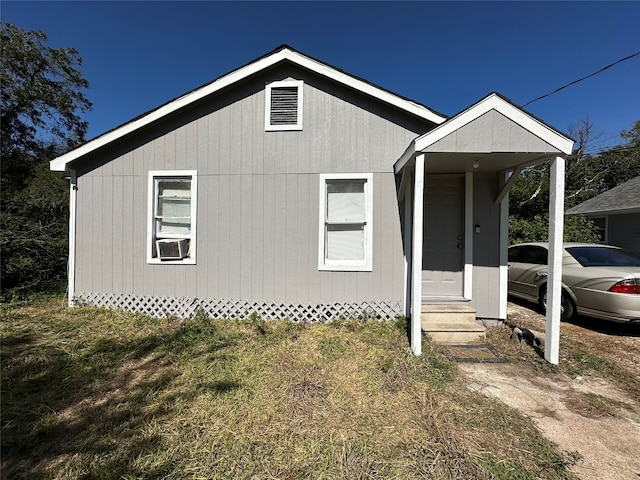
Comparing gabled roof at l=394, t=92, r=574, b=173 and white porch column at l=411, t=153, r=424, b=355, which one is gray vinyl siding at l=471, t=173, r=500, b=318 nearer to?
gabled roof at l=394, t=92, r=574, b=173

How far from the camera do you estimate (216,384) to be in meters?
3.04

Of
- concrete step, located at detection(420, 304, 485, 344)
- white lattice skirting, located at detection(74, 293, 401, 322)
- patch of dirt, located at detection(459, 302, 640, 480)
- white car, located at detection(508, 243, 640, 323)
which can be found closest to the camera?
patch of dirt, located at detection(459, 302, 640, 480)

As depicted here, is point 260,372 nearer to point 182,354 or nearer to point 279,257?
point 182,354

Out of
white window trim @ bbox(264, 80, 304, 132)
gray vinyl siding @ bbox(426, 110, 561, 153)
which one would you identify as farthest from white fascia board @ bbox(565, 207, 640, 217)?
white window trim @ bbox(264, 80, 304, 132)

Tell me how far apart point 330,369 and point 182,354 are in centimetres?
196

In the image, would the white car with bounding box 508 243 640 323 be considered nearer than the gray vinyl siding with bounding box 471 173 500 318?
Yes

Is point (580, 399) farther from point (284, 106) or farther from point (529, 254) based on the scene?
point (284, 106)

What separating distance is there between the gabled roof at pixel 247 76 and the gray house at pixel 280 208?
0.06ft

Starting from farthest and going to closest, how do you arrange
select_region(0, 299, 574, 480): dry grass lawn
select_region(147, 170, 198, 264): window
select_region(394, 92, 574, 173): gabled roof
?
select_region(147, 170, 198, 264): window < select_region(394, 92, 574, 173): gabled roof < select_region(0, 299, 574, 480): dry grass lawn

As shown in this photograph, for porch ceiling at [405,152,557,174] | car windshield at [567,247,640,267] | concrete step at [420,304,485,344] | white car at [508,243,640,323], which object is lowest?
concrete step at [420,304,485,344]

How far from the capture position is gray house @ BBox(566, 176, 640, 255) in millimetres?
10008

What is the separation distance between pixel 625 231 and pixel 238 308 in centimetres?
1380

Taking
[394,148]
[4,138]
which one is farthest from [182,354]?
[4,138]

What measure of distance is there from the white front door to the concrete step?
546 mm
